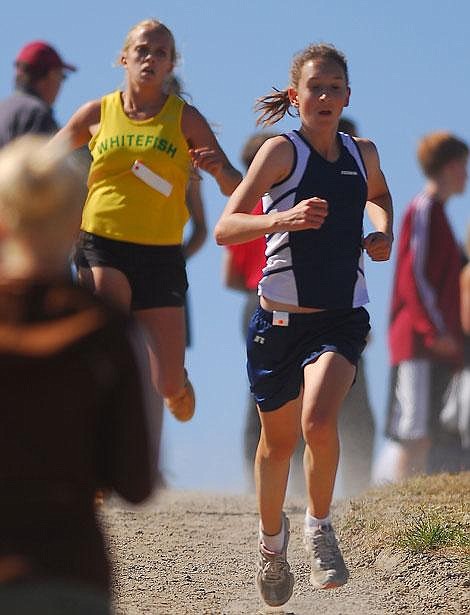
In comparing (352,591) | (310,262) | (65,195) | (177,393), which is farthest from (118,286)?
(65,195)

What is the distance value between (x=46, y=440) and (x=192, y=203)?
20.4 ft

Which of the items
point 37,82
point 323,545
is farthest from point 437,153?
point 323,545

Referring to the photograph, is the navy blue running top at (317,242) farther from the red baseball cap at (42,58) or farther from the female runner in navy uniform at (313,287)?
the red baseball cap at (42,58)

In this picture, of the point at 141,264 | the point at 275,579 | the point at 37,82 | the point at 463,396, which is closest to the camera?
the point at 275,579

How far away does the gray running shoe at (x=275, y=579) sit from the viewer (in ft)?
22.1

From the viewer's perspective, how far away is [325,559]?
254 inches

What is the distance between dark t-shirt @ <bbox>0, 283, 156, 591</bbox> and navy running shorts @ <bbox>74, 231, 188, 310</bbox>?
3.98 m

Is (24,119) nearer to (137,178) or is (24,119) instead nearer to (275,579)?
(137,178)

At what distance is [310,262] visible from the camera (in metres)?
6.39

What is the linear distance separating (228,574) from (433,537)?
3.48 feet

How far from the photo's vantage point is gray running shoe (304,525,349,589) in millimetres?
6418

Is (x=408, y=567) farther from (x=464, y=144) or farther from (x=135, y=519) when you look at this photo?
(x=464, y=144)

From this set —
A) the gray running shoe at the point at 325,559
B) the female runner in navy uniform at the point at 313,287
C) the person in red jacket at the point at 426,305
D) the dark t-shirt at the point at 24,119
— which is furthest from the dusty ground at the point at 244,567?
the dark t-shirt at the point at 24,119

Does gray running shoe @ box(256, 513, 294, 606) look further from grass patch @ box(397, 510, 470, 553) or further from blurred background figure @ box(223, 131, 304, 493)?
blurred background figure @ box(223, 131, 304, 493)
